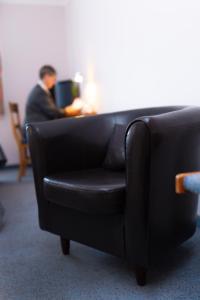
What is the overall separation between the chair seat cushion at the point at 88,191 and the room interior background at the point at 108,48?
85cm

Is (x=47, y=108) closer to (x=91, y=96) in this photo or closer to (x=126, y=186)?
(x=91, y=96)

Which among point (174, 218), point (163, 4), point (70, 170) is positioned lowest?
point (174, 218)

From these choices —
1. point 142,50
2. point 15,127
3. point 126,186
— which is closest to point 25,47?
point 15,127

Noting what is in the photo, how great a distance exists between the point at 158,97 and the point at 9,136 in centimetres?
297

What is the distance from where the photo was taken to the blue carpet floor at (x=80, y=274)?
1.62 meters

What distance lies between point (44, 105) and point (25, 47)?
53.2 inches

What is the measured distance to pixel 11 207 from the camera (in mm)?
3113

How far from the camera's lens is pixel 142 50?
2779mm

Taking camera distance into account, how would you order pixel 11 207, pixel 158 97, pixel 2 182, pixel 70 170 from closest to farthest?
pixel 70 170
pixel 158 97
pixel 11 207
pixel 2 182

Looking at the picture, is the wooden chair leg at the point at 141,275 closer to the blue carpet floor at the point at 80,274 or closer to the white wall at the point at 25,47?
the blue carpet floor at the point at 80,274

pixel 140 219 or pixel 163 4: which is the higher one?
pixel 163 4

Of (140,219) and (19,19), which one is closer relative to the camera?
(140,219)

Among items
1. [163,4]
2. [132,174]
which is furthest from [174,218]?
[163,4]

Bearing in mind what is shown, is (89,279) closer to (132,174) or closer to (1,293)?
(1,293)
